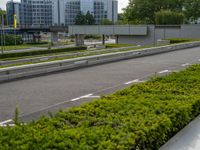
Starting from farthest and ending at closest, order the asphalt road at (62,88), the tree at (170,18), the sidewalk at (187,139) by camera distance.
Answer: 1. the tree at (170,18)
2. the asphalt road at (62,88)
3. the sidewalk at (187,139)

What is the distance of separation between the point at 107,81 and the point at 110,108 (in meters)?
7.00

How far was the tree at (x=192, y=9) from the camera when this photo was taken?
63.1 metres

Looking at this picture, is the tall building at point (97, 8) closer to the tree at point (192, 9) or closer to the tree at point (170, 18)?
the tree at point (192, 9)

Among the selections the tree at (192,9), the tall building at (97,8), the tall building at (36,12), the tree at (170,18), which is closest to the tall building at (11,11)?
the tall building at (36,12)

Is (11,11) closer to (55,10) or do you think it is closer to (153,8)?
(55,10)

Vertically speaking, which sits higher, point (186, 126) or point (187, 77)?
point (187, 77)

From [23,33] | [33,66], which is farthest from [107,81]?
[23,33]

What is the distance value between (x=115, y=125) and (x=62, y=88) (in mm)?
6531

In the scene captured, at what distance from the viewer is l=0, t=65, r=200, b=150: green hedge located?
3.89 meters

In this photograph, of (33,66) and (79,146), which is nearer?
(79,146)

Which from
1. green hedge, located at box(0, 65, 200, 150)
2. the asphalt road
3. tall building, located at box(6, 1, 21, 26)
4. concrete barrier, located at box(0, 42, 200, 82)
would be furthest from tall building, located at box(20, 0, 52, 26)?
green hedge, located at box(0, 65, 200, 150)

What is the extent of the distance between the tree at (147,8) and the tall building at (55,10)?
163 ft

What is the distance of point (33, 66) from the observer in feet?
45.9

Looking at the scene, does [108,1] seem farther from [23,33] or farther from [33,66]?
[33,66]
